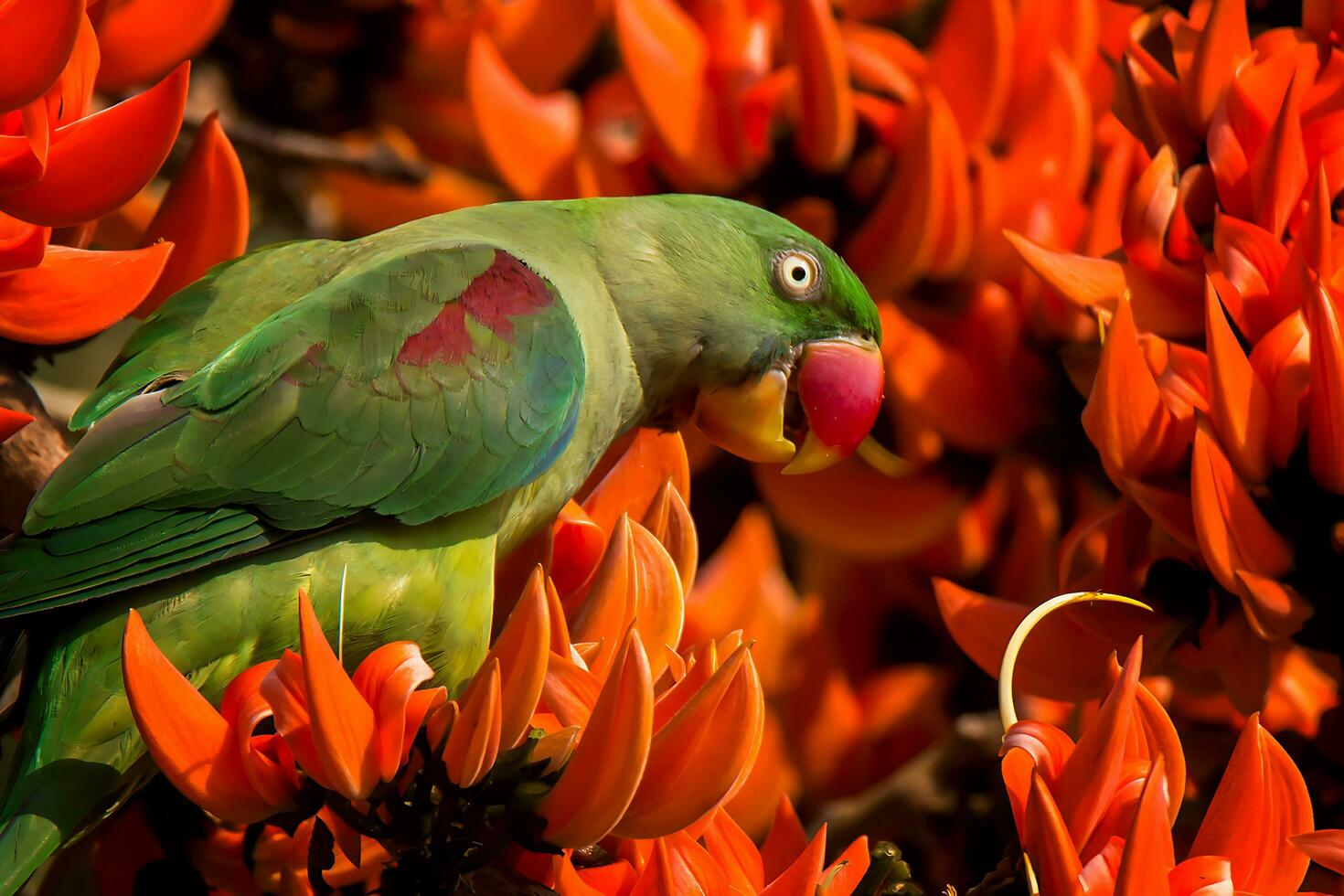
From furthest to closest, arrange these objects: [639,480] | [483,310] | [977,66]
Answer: [977,66] < [639,480] < [483,310]

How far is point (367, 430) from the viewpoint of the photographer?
3.66ft

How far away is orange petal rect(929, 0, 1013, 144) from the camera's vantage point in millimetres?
1578

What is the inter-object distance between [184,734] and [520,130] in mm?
950

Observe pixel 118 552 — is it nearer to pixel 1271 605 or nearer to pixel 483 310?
pixel 483 310

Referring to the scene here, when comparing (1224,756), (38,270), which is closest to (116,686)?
(38,270)

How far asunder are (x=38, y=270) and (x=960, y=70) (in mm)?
979

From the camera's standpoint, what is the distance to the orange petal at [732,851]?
953mm

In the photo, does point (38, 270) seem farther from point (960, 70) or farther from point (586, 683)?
point (960, 70)

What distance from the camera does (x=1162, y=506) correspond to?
112 centimetres

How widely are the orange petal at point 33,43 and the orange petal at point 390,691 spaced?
0.41 m

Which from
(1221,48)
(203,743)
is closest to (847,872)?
(203,743)

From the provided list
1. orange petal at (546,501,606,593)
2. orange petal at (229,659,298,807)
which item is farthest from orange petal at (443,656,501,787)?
orange petal at (546,501,606,593)

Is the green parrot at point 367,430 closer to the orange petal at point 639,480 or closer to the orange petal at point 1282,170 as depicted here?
the orange petal at point 639,480

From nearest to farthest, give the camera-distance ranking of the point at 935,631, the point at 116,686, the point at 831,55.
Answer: the point at 116,686 → the point at 831,55 → the point at 935,631
